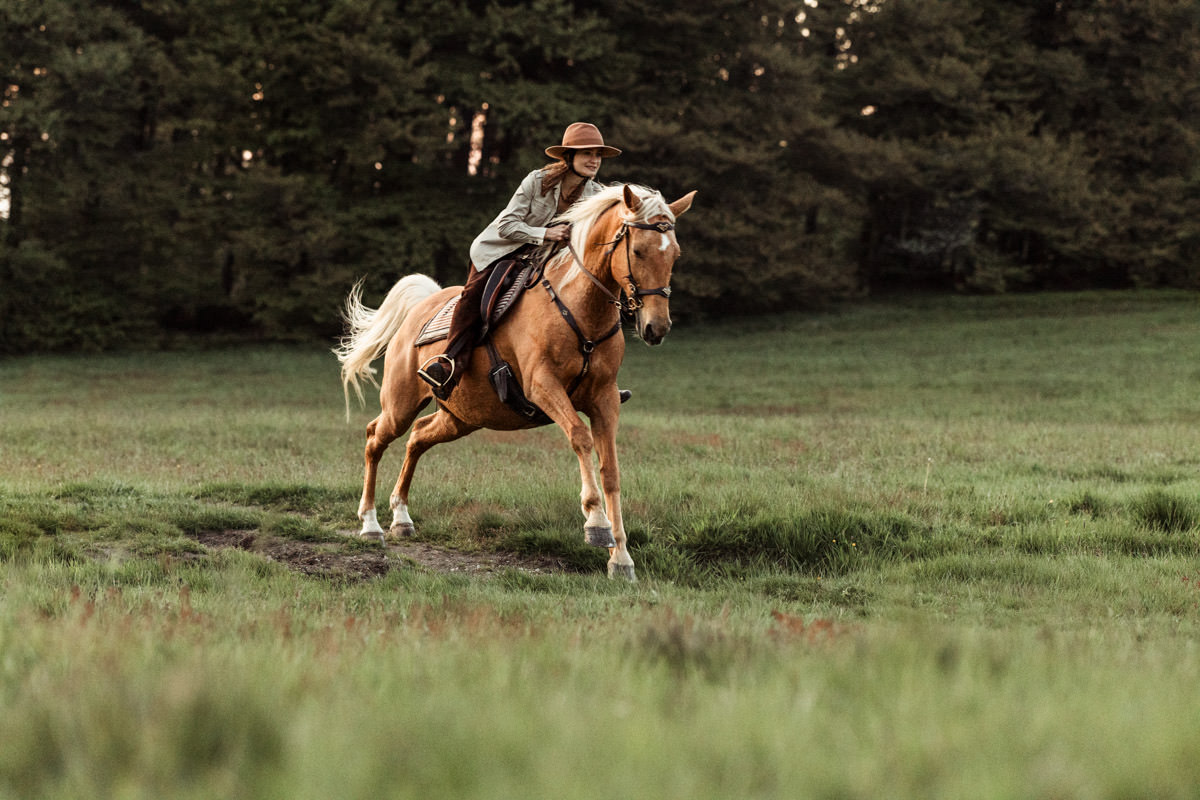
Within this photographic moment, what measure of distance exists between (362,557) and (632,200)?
3449 millimetres

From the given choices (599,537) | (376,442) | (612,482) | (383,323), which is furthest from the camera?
(383,323)

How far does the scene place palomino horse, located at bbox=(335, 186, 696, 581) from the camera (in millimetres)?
7789

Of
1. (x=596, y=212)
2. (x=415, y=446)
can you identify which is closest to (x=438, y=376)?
(x=415, y=446)

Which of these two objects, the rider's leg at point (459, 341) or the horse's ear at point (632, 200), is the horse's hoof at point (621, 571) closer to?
the rider's leg at point (459, 341)

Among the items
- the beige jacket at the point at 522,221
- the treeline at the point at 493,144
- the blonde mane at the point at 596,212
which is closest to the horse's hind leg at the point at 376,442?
the beige jacket at the point at 522,221

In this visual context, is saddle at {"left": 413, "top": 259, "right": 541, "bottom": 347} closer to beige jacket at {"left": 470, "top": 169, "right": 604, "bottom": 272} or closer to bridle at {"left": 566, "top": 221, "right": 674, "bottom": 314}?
beige jacket at {"left": 470, "top": 169, "right": 604, "bottom": 272}

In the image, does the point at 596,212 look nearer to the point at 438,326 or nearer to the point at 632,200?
the point at 632,200

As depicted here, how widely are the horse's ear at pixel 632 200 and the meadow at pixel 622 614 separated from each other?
2.72m

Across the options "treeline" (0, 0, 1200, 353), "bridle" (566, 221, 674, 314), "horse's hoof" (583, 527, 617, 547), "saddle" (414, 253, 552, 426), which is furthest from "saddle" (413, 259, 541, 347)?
"treeline" (0, 0, 1200, 353)

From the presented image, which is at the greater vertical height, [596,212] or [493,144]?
[493,144]

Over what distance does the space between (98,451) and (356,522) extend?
20.9 feet

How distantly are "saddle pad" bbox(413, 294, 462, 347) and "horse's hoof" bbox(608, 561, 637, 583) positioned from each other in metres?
2.66

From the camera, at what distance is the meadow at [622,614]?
231 centimetres

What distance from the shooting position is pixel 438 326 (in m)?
9.65
